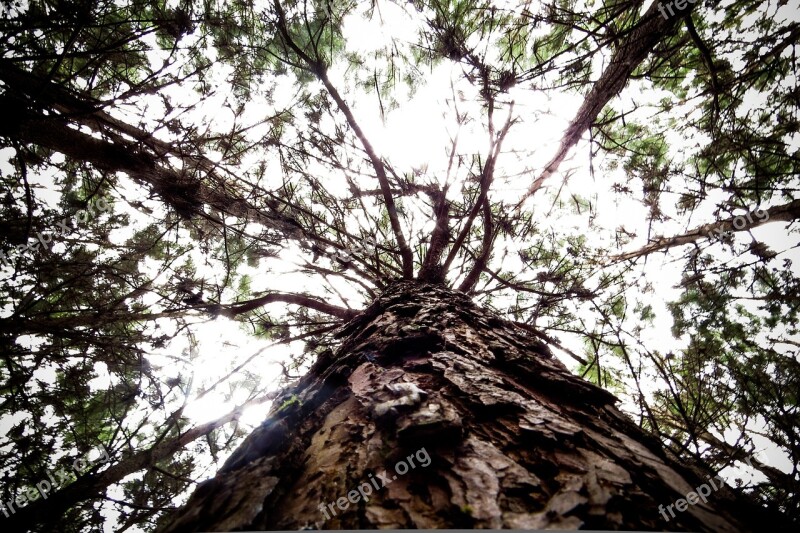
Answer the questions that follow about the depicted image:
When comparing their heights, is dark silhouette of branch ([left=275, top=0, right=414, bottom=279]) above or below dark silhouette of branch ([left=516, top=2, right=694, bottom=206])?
above

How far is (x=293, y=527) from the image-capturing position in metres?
0.69

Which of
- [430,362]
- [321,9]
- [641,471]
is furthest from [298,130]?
[641,471]

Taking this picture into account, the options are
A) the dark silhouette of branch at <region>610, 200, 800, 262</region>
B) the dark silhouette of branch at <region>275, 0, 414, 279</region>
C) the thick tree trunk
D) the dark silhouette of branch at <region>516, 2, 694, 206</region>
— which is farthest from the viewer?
the dark silhouette of branch at <region>610, 200, 800, 262</region>

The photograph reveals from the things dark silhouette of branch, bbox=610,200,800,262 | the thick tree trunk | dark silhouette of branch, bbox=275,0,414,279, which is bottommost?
the thick tree trunk

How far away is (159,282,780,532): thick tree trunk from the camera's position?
69cm

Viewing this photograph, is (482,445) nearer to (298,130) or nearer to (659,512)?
(659,512)

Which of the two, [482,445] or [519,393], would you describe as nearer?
[482,445]

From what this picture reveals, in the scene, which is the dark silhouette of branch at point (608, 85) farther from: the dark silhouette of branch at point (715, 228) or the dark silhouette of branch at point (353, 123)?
the dark silhouette of branch at point (715, 228)

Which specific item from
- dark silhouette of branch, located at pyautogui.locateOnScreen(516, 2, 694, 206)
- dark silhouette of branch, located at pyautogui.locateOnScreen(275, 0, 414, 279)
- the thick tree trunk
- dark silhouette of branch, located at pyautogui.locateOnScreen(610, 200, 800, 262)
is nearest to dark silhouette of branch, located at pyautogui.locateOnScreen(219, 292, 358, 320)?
dark silhouette of branch, located at pyautogui.locateOnScreen(275, 0, 414, 279)

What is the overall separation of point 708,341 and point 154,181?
7.45 metres

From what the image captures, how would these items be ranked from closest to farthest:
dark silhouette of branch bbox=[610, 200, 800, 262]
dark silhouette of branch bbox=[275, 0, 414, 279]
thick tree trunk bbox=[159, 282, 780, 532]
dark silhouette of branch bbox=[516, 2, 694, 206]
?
thick tree trunk bbox=[159, 282, 780, 532] → dark silhouette of branch bbox=[516, 2, 694, 206] → dark silhouette of branch bbox=[275, 0, 414, 279] → dark silhouette of branch bbox=[610, 200, 800, 262]

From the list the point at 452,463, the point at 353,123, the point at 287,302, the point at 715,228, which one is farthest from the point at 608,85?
the point at 287,302

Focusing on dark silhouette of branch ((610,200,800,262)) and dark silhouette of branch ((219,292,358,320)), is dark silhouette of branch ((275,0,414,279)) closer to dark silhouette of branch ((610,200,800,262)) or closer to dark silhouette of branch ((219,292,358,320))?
dark silhouette of branch ((219,292,358,320))

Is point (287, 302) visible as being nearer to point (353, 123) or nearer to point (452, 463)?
point (353, 123)
